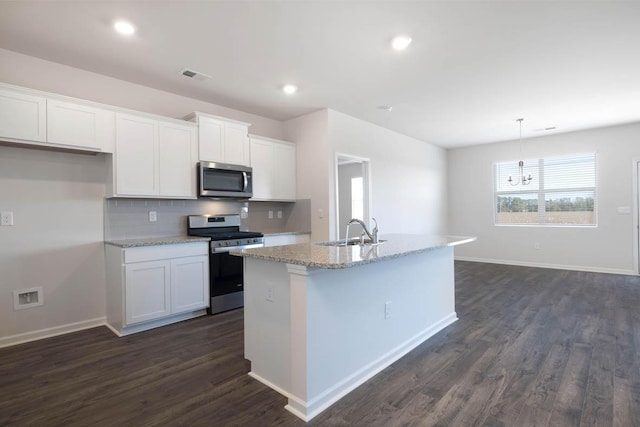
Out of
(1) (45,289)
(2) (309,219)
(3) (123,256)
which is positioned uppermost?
(2) (309,219)

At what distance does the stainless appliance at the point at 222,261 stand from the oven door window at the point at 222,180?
43cm

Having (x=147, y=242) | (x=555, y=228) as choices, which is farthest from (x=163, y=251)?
(x=555, y=228)

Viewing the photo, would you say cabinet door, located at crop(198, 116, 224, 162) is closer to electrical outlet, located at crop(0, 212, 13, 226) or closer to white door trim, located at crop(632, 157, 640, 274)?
electrical outlet, located at crop(0, 212, 13, 226)

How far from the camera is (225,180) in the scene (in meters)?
4.01

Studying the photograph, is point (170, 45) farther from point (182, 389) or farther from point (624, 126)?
point (624, 126)

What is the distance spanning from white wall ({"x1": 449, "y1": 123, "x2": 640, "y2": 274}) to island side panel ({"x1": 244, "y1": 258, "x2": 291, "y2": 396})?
621 centimetres

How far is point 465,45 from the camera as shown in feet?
9.29

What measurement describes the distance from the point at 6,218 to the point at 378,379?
337cm

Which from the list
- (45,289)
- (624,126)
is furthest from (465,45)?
(624,126)

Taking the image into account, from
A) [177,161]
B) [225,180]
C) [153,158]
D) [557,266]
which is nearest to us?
[153,158]

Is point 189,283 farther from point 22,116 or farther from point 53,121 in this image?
point 22,116

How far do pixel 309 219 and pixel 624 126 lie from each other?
18.4ft

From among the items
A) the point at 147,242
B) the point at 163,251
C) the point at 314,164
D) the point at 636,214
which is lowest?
the point at 163,251

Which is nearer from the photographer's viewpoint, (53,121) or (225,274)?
(53,121)
